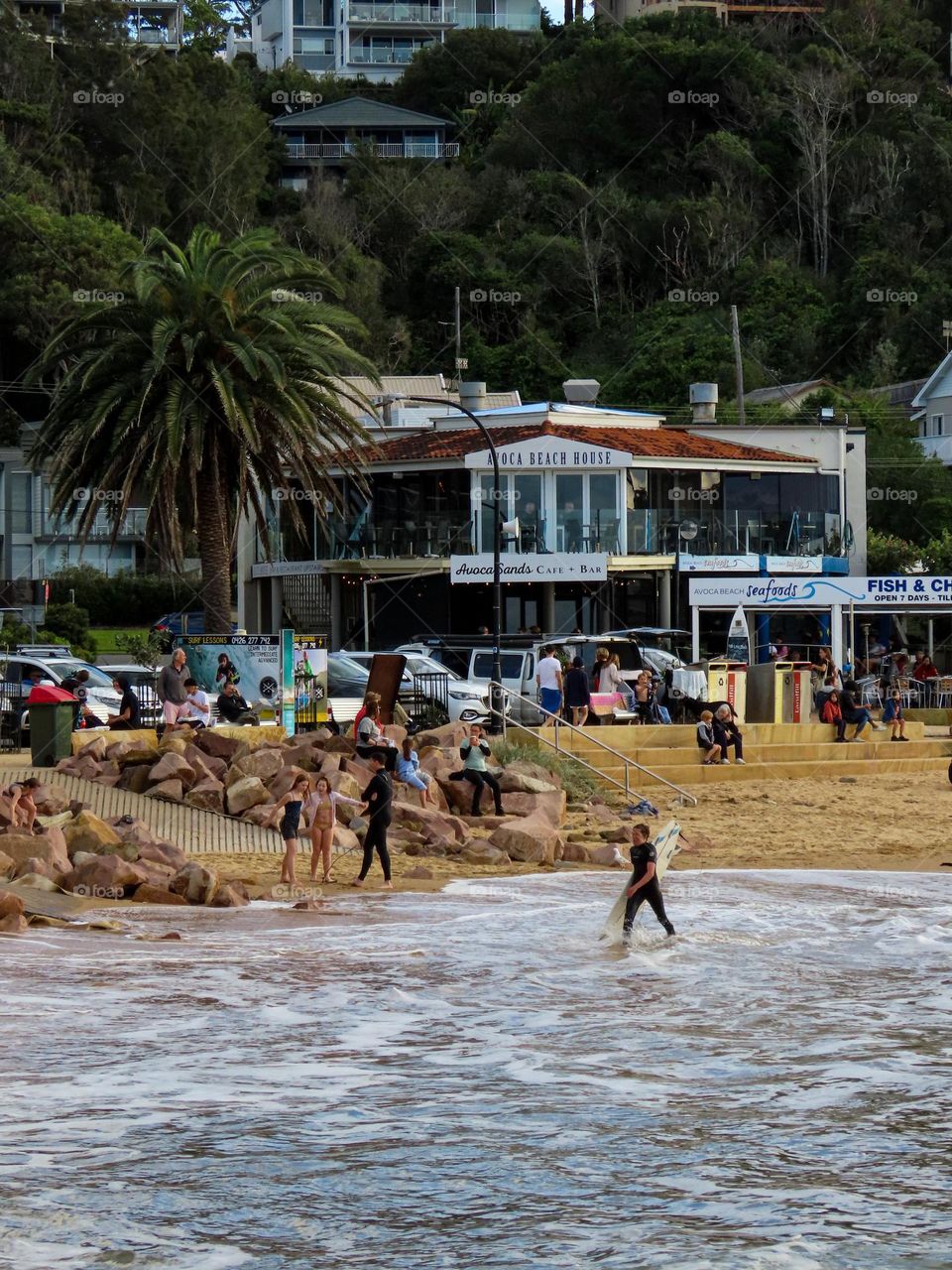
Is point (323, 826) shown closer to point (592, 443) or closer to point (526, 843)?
point (526, 843)

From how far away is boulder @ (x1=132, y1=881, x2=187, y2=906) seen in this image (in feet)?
66.0

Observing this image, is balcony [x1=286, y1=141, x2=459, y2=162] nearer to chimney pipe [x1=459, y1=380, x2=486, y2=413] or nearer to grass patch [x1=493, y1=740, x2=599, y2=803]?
chimney pipe [x1=459, y1=380, x2=486, y2=413]

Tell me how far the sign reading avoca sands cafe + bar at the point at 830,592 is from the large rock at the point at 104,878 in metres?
21.9

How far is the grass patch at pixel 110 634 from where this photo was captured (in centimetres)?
6091

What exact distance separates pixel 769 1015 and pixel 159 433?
75.2 ft

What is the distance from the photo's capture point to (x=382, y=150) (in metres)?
104

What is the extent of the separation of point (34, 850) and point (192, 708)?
906cm

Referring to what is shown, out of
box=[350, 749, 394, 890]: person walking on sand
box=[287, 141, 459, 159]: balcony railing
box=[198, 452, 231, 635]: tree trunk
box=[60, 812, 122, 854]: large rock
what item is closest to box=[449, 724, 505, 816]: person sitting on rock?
box=[350, 749, 394, 890]: person walking on sand

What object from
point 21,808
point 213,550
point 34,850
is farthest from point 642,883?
point 213,550

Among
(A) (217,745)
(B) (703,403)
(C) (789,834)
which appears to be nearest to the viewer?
(A) (217,745)

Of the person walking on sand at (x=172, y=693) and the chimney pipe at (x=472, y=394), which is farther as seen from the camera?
the chimney pipe at (x=472, y=394)

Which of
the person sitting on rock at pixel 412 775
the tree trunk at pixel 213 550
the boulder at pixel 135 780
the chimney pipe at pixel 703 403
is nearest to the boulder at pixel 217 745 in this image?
the boulder at pixel 135 780

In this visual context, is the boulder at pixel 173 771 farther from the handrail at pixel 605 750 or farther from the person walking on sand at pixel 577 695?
the person walking on sand at pixel 577 695

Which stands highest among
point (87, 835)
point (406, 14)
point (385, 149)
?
point (406, 14)
